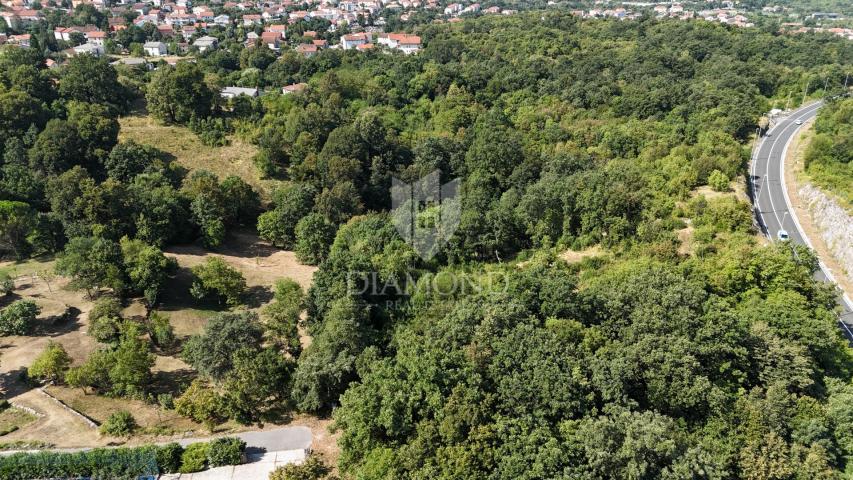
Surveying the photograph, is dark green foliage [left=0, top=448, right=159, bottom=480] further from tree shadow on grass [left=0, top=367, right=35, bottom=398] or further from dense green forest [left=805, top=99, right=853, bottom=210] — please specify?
dense green forest [left=805, top=99, right=853, bottom=210]

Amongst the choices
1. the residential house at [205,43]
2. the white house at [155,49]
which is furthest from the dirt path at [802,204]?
the white house at [155,49]

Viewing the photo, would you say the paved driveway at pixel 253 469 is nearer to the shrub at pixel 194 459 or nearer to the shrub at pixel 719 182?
the shrub at pixel 194 459

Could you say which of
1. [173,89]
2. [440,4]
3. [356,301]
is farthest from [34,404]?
[440,4]

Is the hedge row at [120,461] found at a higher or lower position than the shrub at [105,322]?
lower

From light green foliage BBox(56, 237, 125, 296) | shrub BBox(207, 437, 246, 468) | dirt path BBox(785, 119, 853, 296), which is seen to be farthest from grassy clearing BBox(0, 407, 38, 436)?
dirt path BBox(785, 119, 853, 296)

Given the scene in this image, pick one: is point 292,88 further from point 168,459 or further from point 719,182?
point 168,459

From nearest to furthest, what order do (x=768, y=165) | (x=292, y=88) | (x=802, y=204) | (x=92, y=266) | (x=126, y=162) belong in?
(x=92, y=266), (x=802, y=204), (x=126, y=162), (x=768, y=165), (x=292, y=88)

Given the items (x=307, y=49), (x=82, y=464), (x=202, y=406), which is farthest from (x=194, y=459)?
(x=307, y=49)
